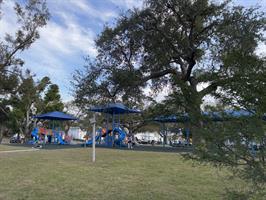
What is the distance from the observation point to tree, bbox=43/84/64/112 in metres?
50.8

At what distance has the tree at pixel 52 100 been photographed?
50750mm

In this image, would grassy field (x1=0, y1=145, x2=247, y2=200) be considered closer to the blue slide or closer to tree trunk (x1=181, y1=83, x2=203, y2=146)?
tree trunk (x1=181, y1=83, x2=203, y2=146)

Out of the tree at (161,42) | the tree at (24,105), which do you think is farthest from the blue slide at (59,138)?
the tree at (161,42)

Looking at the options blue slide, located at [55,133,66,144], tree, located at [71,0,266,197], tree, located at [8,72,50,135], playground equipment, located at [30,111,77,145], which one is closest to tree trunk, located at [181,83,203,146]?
tree, located at [71,0,266,197]

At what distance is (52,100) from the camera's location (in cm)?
5175

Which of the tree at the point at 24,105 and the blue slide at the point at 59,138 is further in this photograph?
the tree at the point at 24,105

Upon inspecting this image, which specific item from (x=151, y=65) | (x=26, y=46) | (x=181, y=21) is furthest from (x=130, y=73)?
(x=26, y=46)

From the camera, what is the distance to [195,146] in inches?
173

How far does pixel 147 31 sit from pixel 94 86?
2703mm

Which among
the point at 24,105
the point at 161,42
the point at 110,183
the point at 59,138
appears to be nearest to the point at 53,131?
the point at 59,138

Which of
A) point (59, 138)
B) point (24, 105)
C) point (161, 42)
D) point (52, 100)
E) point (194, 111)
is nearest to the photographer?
point (194, 111)

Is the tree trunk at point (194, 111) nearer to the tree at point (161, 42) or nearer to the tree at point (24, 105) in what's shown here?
the tree at point (161, 42)

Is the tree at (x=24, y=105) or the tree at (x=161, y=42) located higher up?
the tree at (x=24, y=105)

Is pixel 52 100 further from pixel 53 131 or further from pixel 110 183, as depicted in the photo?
pixel 110 183
